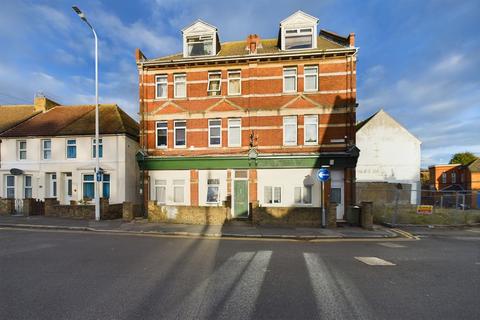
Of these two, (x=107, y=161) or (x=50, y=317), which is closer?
(x=50, y=317)

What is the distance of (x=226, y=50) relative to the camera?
19.5 metres

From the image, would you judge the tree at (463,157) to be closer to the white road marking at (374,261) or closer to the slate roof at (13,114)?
the white road marking at (374,261)

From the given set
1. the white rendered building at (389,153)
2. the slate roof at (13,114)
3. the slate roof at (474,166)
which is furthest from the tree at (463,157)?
the slate roof at (13,114)

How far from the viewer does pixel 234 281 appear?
5.67 m

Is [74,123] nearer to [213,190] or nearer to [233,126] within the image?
[213,190]

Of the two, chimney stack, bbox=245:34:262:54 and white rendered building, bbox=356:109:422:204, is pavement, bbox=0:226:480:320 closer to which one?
chimney stack, bbox=245:34:262:54

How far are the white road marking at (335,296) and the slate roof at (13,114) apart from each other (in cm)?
2661

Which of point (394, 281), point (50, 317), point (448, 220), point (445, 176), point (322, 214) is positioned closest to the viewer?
point (50, 317)

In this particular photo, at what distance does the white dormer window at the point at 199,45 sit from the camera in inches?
737

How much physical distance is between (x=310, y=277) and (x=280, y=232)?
6.21m

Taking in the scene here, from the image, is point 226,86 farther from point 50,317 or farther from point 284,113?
point 50,317

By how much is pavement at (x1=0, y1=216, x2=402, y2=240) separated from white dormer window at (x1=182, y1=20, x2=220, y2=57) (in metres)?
11.7

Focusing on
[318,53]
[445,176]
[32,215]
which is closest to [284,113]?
[318,53]

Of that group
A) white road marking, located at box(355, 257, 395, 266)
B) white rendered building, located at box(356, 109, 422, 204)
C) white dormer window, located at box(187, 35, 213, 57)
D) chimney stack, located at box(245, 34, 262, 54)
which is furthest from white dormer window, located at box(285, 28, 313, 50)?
white rendered building, located at box(356, 109, 422, 204)
